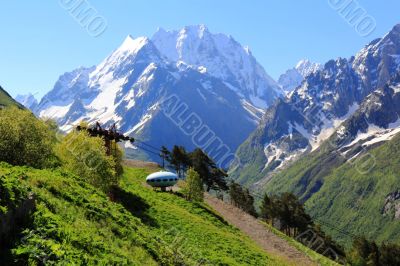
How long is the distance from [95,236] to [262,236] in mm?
60742

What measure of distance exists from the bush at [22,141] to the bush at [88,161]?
157 inches

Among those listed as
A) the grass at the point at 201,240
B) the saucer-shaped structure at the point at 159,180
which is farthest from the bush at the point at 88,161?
the saucer-shaped structure at the point at 159,180

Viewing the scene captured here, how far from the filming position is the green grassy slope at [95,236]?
23.0 metres

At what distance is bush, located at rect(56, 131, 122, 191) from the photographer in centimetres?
6319

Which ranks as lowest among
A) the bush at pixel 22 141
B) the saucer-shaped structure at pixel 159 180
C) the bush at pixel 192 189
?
the bush at pixel 22 141

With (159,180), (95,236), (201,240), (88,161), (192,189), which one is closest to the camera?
(95,236)

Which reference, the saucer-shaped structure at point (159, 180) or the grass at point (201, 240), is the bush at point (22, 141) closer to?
the grass at point (201, 240)

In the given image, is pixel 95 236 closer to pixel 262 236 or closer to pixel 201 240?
pixel 201 240

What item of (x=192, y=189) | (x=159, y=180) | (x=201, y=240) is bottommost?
(x=201, y=240)

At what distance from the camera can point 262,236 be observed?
85.5 metres

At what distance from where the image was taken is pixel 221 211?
331 ft

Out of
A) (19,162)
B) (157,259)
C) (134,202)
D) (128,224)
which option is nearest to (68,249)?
(157,259)

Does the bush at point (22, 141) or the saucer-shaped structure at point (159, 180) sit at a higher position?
the saucer-shaped structure at point (159, 180)

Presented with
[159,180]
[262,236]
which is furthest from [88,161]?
[262,236]
